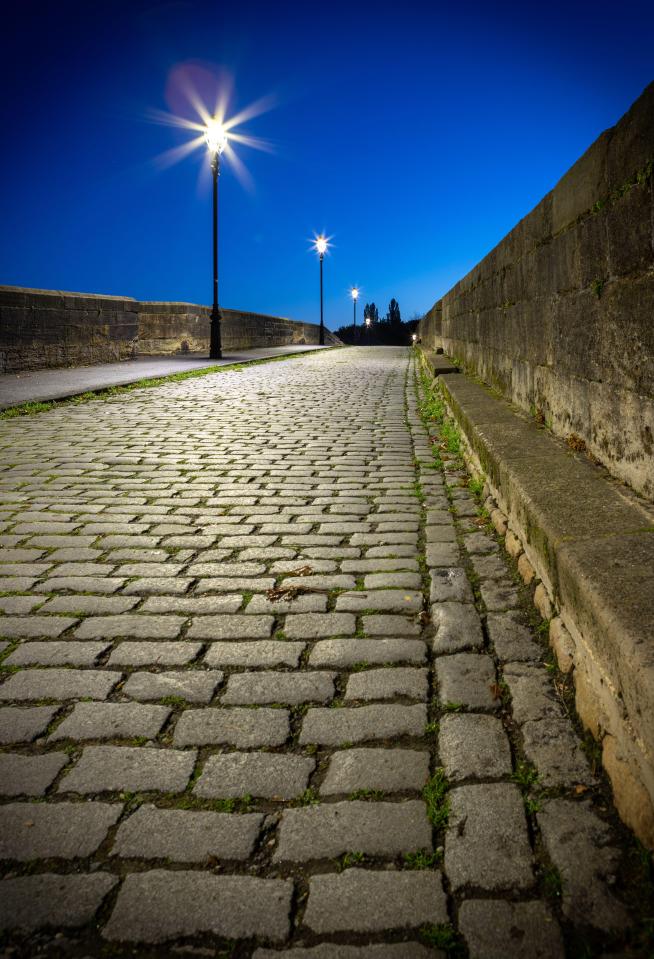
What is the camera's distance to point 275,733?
202cm

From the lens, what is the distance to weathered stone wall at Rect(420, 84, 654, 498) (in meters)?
2.79

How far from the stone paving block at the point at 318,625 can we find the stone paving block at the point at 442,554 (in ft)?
2.48

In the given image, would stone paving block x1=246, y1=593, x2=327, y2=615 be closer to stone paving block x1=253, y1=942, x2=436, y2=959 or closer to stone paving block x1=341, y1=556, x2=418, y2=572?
stone paving block x1=341, y1=556, x2=418, y2=572

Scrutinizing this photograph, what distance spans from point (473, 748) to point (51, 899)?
44.4 inches

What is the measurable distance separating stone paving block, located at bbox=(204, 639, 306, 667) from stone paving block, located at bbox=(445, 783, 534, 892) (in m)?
0.87

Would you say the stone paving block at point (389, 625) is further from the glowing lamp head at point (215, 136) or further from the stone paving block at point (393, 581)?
the glowing lamp head at point (215, 136)

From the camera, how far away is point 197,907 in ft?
4.69

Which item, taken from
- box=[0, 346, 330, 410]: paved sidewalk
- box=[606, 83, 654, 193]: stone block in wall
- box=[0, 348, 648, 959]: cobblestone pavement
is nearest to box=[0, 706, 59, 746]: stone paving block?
box=[0, 348, 648, 959]: cobblestone pavement

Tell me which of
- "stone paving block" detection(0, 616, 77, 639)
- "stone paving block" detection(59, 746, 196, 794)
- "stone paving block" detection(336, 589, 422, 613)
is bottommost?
"stone paving block" detection(59, 746, 196, 794)

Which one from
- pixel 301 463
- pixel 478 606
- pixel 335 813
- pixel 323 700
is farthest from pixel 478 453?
pixel 335 813

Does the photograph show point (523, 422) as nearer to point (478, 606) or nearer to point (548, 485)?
point (548, 485)

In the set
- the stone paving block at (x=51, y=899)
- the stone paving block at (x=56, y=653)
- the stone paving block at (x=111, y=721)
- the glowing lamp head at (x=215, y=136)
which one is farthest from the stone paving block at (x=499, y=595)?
the glowing lamp head at (x=215, y=136)

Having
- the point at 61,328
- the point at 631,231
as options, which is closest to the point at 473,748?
the point at 631,231

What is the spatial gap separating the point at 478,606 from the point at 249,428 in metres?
5.14
